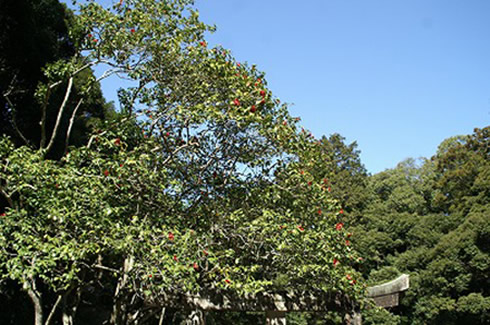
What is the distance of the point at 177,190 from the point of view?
585 cm

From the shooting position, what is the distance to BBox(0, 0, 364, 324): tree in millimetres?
5160

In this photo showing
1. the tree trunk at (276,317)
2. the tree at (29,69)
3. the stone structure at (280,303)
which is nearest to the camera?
the stone structure at (280,303)

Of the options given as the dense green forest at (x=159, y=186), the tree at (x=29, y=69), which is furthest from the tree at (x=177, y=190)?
the tree at (x=29, y=69)

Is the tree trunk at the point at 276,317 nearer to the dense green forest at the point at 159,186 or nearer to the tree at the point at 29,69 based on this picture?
the dense green forest at the point at 159,186

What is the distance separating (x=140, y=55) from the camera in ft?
22.4

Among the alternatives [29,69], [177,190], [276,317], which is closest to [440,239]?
[276,317]

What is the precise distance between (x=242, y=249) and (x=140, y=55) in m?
3.32

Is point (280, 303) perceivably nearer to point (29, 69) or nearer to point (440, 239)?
point (29, 69)

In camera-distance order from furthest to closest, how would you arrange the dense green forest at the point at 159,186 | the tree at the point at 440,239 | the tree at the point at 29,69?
the tree at the point at 440,239, the tree at the point at 29,69, the dense green forest at the point at 159,186

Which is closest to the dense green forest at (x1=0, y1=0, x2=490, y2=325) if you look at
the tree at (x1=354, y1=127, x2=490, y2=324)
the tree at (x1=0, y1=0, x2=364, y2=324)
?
the tree at (x1=0, y1=0, x2=364, y2=324)

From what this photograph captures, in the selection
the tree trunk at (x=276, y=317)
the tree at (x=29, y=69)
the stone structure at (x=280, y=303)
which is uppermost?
the tree at (x=29, y=69)

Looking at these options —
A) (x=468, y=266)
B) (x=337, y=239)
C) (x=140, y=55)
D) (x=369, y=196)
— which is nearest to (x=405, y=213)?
(x=369, y=196)

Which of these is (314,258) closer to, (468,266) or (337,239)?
(337,239)

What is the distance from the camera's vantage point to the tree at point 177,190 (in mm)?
5160
